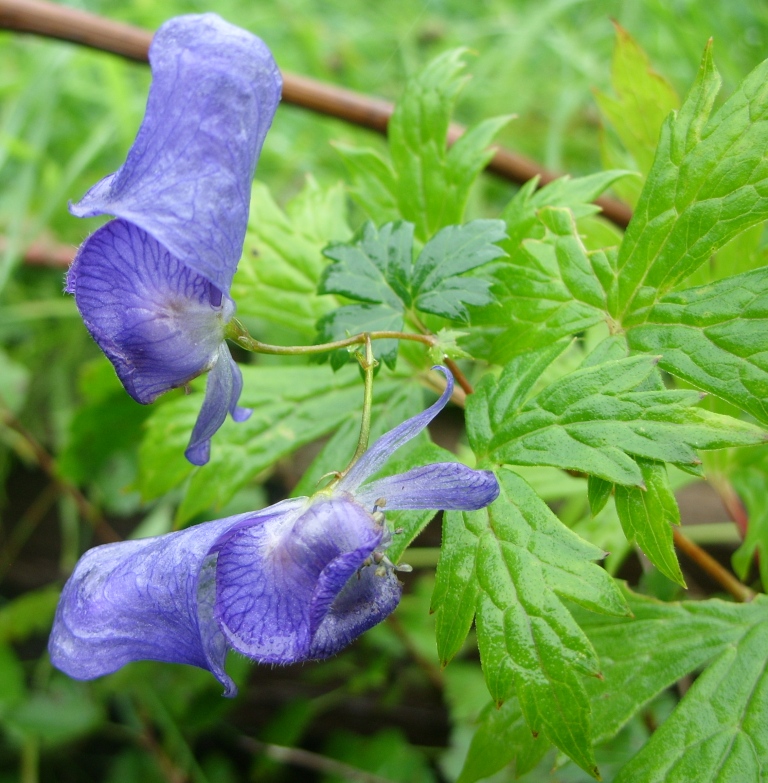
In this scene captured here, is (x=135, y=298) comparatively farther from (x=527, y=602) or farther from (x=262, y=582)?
(x=527, y=602)

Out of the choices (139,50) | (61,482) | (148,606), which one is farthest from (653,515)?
(61,482)

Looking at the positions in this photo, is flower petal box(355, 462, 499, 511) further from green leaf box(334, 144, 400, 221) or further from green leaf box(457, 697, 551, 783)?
green leaf box(334, 144, 400, 221)

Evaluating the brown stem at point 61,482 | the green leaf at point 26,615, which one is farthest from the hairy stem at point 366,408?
the green leaf at point 26,615

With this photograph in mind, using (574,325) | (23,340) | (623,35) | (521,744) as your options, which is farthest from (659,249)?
(23,340)

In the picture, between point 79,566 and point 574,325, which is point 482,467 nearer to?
point 574,325

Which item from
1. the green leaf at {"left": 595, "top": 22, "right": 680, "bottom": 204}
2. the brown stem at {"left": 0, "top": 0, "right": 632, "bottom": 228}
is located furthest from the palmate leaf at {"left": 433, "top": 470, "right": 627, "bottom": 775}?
the brown stem at {"left": 0, "top": 0, "right": 632, "bottom": 228}
